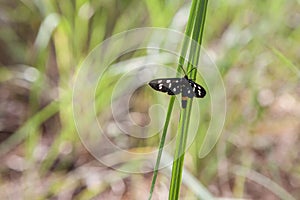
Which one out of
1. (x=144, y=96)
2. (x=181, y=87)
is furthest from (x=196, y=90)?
(x=144, y=96)

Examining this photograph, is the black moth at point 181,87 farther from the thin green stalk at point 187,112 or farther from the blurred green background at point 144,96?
the blurred green background at point 144,96

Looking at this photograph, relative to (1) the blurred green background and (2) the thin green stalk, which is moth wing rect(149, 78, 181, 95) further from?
(1) the blurred green background

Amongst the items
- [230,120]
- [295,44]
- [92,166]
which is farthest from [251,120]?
[92,166]

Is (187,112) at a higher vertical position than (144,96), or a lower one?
lower

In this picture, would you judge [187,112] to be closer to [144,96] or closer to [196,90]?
[196,90]

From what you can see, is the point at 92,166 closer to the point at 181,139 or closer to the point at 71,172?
the point at 71,172

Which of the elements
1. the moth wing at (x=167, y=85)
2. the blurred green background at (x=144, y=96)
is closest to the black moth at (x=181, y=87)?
the moth wing at (x=167, y=85)
